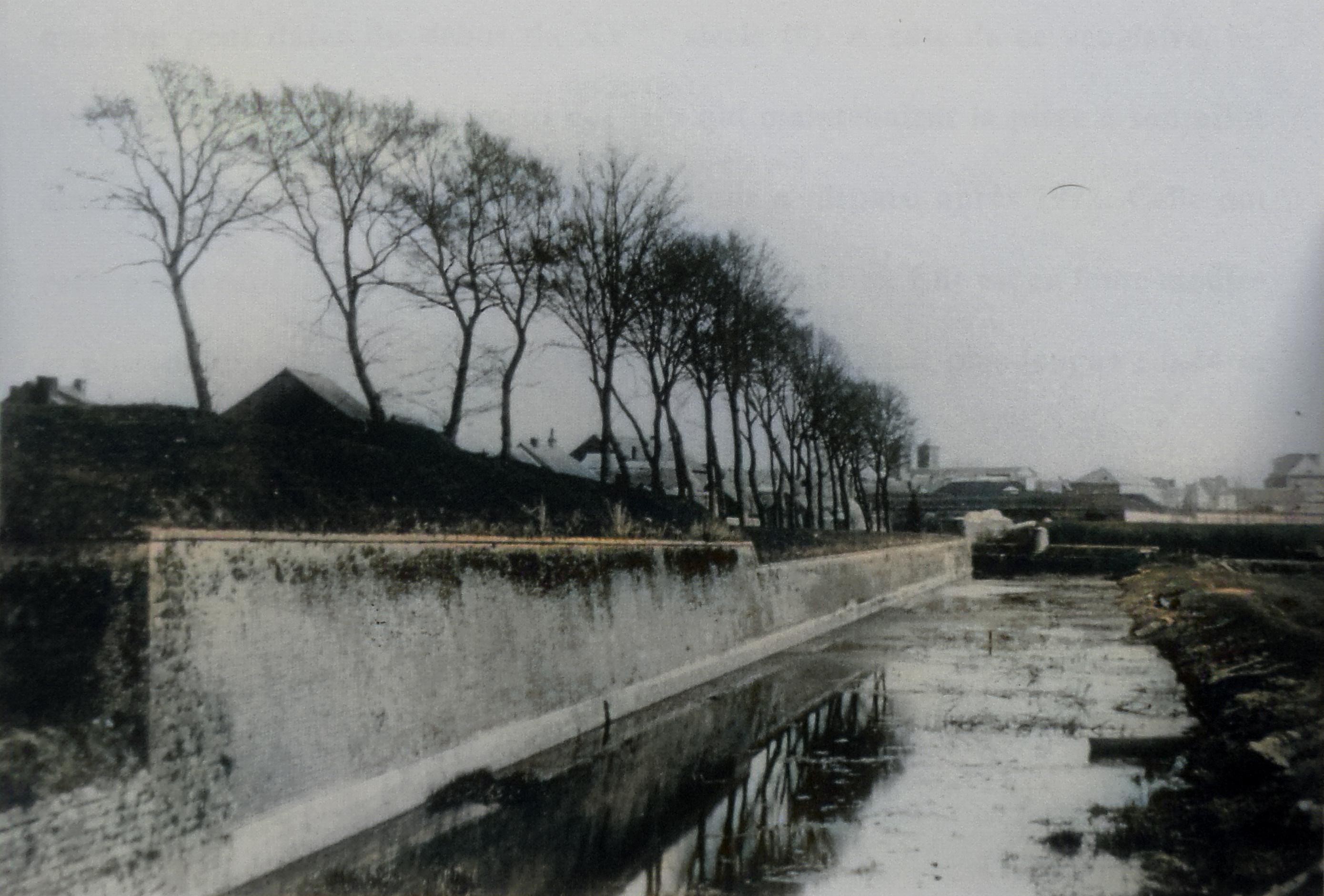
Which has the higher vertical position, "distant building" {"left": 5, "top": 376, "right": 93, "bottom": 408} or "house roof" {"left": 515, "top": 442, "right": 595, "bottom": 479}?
"house roof" {"left": 515, "top": 442, "right": 595, "bottom": 479}

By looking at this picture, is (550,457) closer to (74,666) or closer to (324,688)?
(324,688)

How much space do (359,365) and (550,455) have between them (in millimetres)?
39970

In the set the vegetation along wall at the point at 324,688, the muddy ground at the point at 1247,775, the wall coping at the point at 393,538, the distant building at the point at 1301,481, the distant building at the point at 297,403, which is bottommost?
the muddy ground at the point at 1247,775

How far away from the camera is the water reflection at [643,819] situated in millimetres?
10414

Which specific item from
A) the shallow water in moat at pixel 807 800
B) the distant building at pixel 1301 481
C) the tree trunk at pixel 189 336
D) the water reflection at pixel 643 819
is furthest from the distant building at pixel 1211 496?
the tree trunk at pixel 189 336

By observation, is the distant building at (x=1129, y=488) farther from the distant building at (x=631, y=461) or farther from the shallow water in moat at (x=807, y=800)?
the shallow water in moat at (x=807, y=800)

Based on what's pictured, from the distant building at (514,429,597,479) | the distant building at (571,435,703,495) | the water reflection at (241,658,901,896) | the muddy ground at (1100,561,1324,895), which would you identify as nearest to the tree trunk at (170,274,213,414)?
the water reflection at (241,658,901,896)

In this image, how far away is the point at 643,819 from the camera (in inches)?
502

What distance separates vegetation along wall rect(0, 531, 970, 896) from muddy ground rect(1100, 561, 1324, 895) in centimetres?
753

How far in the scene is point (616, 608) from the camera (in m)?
18.5

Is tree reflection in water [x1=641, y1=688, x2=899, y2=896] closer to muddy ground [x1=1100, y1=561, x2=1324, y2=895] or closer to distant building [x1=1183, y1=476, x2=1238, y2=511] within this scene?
muddy ground [x1=1100, y1=561, x2=1324, y2=895]

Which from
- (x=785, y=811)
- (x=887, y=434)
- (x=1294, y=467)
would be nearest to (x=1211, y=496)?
(x=887, y=434)

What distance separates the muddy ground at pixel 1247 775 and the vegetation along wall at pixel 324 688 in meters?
7.53

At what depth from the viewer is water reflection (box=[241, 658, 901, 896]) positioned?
1041 centimetres
